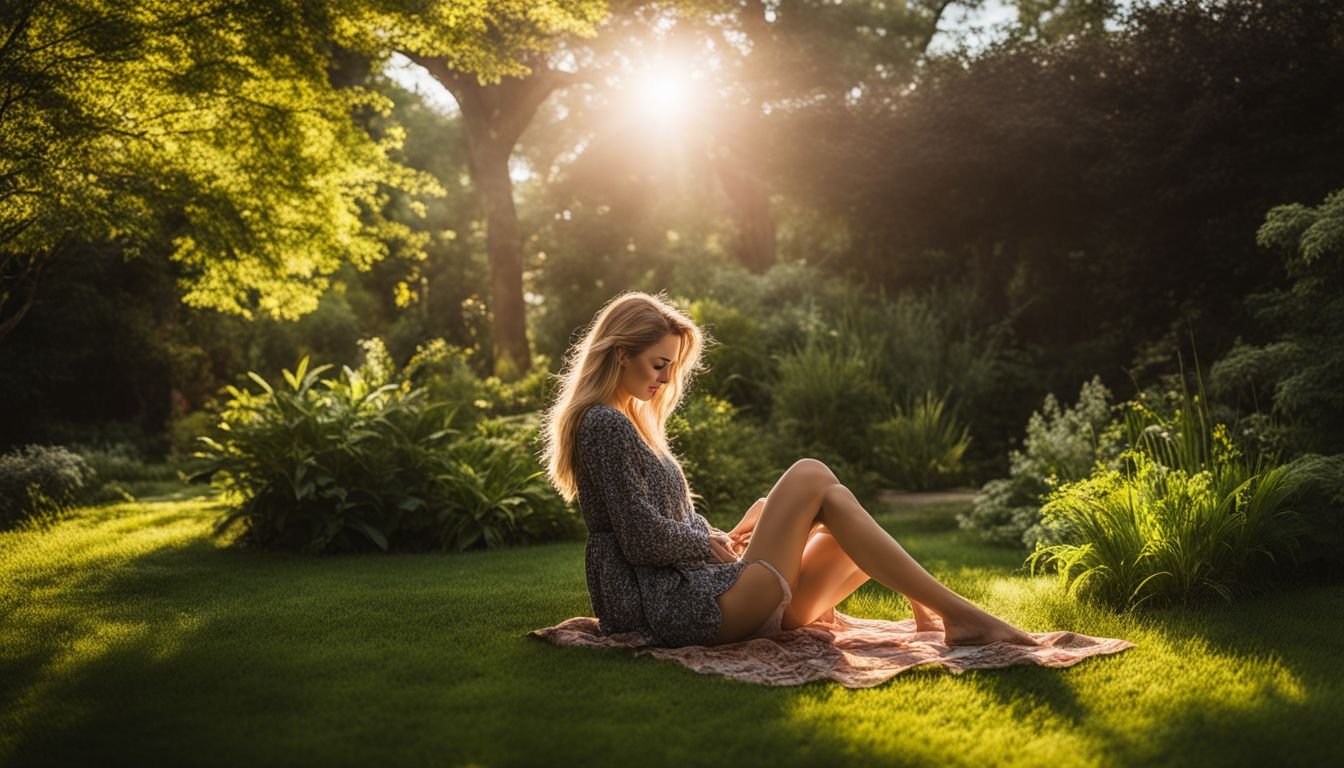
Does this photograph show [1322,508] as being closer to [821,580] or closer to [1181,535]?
[1181,535]

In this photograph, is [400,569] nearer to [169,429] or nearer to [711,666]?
[711,666]

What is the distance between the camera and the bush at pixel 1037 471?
7078 mm

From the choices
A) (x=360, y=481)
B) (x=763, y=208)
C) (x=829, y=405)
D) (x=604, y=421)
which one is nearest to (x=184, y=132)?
(x=360, y=481)

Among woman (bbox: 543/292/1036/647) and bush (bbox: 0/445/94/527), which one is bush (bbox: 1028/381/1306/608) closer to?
woman (bbox: 543/292/1036/647)

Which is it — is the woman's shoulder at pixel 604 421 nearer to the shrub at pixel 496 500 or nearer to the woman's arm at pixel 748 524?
the woman's arm at pixel 748 524

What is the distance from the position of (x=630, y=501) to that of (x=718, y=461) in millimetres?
4794

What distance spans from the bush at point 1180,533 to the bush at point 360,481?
3.64 metres

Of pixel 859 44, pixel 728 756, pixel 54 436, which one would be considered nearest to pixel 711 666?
pixel 728 756

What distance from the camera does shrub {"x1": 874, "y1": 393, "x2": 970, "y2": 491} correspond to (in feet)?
32.5

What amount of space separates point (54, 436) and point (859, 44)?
48.5ft

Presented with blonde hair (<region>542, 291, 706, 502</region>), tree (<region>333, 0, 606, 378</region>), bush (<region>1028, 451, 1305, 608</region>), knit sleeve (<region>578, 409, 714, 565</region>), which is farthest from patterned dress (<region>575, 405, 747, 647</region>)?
tree (<region>333, 0, 606, 378</region>)

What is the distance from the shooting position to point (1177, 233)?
459 inches

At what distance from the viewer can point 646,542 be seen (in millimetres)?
3934

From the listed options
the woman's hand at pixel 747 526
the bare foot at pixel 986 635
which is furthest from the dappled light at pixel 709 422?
the woman's hand at pixel 747 526
